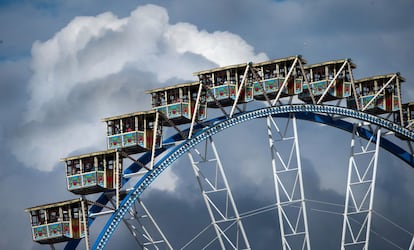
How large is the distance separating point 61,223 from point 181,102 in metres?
11.8

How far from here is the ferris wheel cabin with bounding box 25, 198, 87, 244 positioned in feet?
314

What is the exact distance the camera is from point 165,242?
96812mm

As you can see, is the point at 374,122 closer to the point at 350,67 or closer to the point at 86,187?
the point at 350,67

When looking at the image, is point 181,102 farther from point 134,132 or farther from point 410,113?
point 410,113

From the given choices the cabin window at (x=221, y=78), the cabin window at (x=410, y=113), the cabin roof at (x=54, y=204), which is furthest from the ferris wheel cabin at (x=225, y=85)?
the cabin window at (x=410, y=113)

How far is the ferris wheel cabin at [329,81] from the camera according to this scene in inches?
4112

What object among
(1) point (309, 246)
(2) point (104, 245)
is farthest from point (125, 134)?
(1) point (309, 246)

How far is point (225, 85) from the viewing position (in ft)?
325

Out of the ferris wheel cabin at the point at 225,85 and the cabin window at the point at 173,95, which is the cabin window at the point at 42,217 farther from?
the ferris wheel cabin at the point at 225,85

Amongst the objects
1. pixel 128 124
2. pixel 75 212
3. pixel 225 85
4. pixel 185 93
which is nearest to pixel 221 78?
pixel 225 85

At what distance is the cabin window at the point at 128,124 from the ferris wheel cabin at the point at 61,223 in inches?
234

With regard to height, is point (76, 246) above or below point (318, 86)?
below

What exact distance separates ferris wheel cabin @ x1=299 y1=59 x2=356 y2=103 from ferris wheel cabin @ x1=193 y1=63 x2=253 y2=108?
597 cm

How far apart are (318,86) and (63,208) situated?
2166cm
